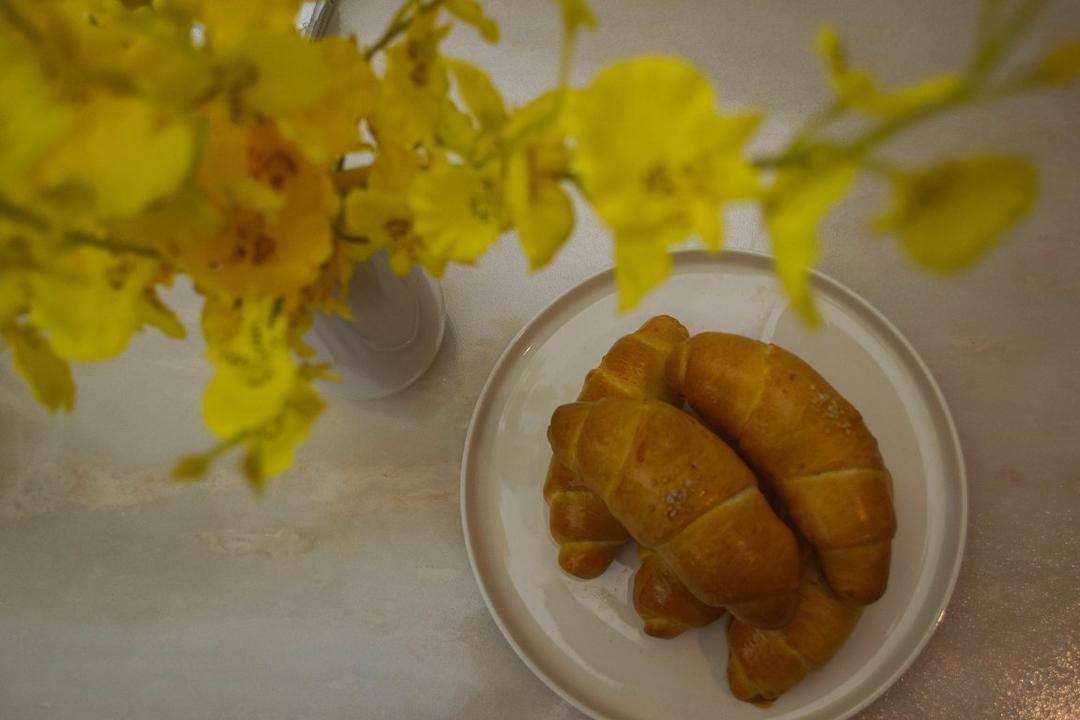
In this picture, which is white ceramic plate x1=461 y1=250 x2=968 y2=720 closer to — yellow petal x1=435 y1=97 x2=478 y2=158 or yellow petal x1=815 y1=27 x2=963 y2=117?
yellow petal x1=435 y1=97 x2=478 y2=158

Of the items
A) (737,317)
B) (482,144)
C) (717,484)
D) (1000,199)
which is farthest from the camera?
(737,317)

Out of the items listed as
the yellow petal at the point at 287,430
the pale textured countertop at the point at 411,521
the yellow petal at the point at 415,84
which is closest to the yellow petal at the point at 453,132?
the yellow petal at the point at 415,84

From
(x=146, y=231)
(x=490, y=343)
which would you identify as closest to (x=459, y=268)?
(x=490, y=343)

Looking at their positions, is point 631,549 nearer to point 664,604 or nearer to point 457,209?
point 664,604

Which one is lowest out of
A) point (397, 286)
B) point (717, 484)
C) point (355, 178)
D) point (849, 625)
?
point (849, 625)

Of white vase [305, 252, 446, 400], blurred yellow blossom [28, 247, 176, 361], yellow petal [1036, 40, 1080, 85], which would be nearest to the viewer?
yellow petal [1036, 40, 1080, 85]

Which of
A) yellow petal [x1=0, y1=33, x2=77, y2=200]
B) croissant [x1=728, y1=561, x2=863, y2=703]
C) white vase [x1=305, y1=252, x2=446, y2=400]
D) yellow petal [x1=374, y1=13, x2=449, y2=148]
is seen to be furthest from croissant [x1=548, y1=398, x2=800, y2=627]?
yellow petal [x1=0, y1=33, x2=77, y2=200]

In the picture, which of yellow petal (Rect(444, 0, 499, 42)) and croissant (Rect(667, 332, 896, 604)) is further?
croissant (Rect(667, 332, 896, 604))

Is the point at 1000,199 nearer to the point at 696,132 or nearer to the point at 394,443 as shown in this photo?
the point at 696,132
